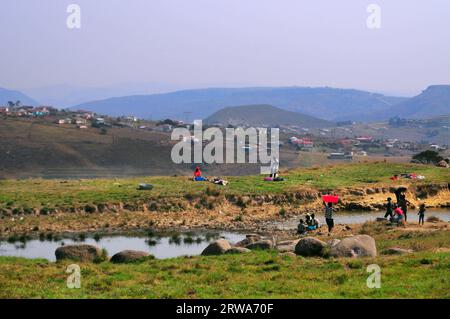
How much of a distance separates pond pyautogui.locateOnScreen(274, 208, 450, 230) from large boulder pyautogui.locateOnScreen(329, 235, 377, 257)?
49.3ft

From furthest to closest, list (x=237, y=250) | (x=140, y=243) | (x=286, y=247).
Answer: (x=140, y=243), (x=286, y=247), (x=237, y=250)

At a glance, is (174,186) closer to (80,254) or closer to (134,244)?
(134,244)

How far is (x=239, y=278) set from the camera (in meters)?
19.2

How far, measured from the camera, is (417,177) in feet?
181

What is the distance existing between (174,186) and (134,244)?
15188mm

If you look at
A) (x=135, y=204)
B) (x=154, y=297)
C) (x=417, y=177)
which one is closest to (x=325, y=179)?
(x=417, y=177)

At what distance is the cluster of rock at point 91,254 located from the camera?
949 inches

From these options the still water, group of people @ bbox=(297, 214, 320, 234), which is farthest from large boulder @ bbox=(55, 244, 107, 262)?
group of people @ bbox=(297, 214, 320, 234)

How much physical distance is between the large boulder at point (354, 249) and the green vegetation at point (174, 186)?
22375mm

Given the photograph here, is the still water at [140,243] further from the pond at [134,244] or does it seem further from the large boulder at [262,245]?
the large boulder at [262,245]

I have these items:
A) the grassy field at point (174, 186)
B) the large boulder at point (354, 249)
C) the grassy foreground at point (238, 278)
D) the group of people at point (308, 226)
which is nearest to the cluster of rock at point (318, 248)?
the large boulder at point (354, 249)

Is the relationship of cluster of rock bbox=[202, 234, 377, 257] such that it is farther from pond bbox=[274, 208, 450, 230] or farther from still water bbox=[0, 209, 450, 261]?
pond bbox=[274, 208, 450, 230]

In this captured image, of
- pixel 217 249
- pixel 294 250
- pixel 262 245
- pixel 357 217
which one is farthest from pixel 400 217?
pixel 217 249
